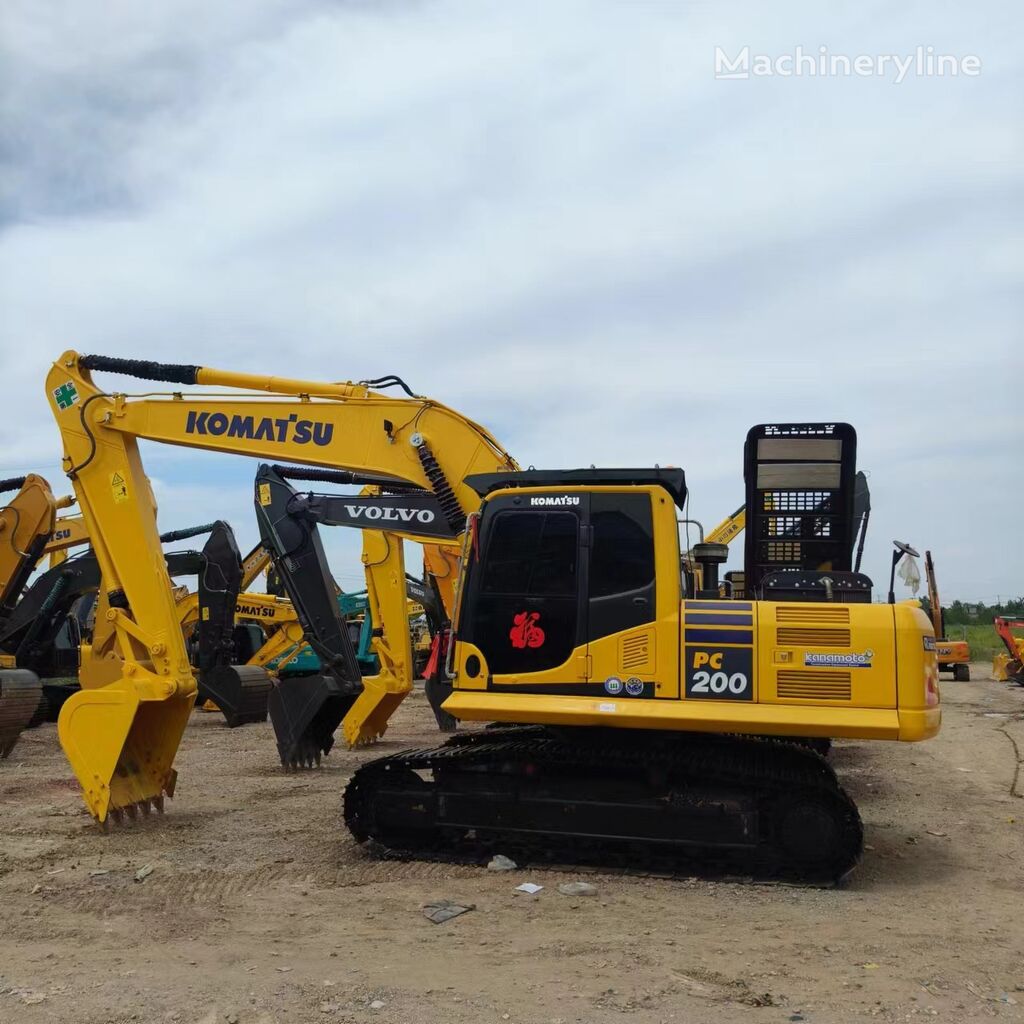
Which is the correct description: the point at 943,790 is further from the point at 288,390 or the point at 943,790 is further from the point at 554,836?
the point at 288,390

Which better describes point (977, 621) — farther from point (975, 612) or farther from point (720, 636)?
point (720, 636)

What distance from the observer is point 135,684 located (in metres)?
8.86

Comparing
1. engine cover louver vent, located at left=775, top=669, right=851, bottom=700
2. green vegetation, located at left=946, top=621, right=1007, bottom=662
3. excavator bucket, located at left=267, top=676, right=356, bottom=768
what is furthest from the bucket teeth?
green vegetation, located at left=946, top=621, right=1007, bottom=662

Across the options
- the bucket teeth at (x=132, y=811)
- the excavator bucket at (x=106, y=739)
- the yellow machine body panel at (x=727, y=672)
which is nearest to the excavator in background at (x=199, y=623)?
the bucket teeth at (x=132, y=811)

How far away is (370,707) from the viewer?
1522 centimetres

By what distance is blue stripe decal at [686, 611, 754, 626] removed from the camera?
293 inches

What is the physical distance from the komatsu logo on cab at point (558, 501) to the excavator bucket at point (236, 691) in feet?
38.9

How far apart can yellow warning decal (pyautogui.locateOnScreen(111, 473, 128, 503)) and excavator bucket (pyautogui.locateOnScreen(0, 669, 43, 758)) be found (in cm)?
589

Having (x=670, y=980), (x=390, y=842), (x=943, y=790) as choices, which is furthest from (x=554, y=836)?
(x=943, y=790)

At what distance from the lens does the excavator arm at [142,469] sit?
8.86 m

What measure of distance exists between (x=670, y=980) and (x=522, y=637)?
Result: 270 cm

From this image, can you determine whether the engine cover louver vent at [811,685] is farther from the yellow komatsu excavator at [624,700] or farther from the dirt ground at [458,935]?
the dirt ground at [458,935]

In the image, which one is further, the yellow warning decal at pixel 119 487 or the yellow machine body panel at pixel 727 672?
the yellow warning decal at pixel 119 487

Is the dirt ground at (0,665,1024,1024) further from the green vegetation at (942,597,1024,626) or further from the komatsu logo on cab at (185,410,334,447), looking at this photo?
the green vegetation at (942,597,1024,626)
